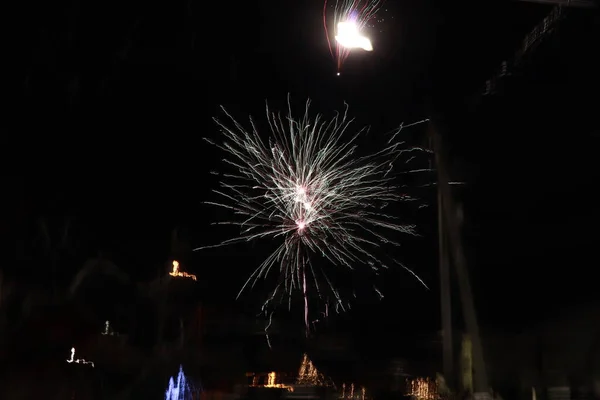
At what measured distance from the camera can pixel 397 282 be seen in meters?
13.1

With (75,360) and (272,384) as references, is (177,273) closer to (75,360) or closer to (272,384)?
(75,360)

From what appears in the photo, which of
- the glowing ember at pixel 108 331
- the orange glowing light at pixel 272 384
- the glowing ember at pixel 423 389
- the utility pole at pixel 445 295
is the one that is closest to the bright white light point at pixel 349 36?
the orange glowing light at pixel 272 384

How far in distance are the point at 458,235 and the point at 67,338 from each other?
646 centimetres

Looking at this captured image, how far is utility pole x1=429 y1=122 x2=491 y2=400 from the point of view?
983 cm

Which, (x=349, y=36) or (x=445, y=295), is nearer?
(x=349, y=36)

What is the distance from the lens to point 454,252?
34.9 ft

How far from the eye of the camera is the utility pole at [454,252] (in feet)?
32.2

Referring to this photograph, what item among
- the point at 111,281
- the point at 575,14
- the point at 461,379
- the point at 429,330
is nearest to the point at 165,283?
the point at 111,281

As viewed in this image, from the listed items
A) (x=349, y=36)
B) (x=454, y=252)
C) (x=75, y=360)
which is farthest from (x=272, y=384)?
(x=349, y=36)

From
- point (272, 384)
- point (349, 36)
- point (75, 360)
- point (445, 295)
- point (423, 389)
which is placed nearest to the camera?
point (349, 36)

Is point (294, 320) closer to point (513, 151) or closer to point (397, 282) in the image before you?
point (397, 282)

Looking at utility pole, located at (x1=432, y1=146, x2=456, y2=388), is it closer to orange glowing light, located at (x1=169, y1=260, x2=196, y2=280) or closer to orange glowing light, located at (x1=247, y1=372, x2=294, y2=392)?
orange glowing light, located at (x1=247, y1=372, x2=294, y2=392)

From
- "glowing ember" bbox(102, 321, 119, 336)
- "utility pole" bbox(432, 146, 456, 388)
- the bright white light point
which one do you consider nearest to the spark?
"glowing ember" bbox(102, 321, 119, 336)

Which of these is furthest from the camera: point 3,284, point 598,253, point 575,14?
point 3,284
